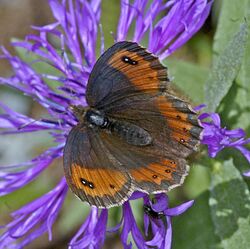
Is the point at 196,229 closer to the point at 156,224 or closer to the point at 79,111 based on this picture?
the point at 156,224

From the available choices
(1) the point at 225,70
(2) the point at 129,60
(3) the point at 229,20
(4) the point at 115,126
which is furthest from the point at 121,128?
(3) the point at 229,20

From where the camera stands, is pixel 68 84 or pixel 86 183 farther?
pixel 68 84

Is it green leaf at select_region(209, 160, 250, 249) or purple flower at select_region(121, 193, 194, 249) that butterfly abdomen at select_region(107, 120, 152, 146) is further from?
green leaf at select_region(209, 160, 250, 249)

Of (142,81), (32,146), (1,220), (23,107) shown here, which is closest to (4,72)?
(23,107)

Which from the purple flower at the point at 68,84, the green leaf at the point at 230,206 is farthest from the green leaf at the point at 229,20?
the green leaf at the point at 230,206

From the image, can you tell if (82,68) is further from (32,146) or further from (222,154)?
(32,146)

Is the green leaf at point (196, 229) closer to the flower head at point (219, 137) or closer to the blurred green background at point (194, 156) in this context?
the blurred green background at point (194, 156)

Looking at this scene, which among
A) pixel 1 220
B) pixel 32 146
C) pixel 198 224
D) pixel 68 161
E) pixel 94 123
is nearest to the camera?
pixel 68 161
